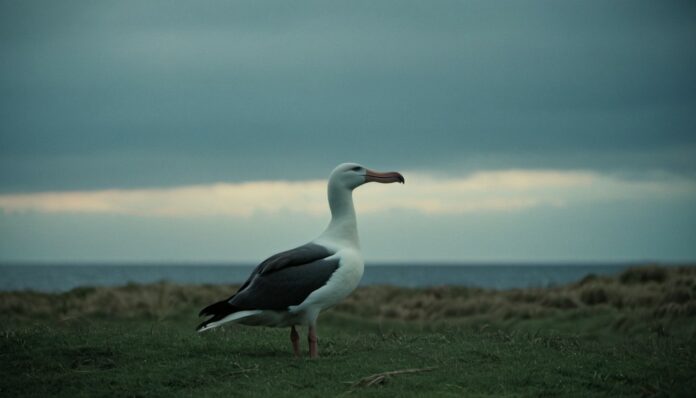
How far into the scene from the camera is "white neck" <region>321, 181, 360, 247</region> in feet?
37.3

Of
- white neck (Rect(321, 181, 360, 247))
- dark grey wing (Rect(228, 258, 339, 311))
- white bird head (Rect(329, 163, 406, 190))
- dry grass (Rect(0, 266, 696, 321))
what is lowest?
dry grass (Rect(0, 266, 696, 321))

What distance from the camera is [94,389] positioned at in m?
9.05

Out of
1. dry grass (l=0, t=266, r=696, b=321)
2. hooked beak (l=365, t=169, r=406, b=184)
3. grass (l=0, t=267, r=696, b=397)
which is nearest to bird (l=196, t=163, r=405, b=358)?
grass (l=0, t=267, r=696, b=397)

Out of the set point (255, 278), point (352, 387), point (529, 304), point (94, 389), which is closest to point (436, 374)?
point (352, 387)

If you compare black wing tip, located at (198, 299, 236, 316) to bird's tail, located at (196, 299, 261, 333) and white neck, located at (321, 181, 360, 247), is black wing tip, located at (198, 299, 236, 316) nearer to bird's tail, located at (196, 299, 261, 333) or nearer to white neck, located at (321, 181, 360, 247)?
bird's tail, located at (196, 299, 261, 333)

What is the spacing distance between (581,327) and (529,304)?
425cm

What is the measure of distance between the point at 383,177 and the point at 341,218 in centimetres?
93

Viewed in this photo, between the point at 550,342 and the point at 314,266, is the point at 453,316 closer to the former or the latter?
the point at 550,342

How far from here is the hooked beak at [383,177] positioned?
11703 mm

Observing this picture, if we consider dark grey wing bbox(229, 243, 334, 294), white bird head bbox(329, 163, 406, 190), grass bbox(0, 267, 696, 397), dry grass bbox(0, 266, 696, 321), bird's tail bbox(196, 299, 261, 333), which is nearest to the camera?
grass bbox(0, 267, 696, 397)

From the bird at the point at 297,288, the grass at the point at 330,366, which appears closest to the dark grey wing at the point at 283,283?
the bird at the point at 297,288

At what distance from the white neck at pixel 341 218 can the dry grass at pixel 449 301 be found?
37.1 feet

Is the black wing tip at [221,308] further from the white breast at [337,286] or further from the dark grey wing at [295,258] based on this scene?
the white breast at [337,286]

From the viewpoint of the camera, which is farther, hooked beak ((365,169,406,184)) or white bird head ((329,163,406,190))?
hooked beak ((365,169,406,184))
